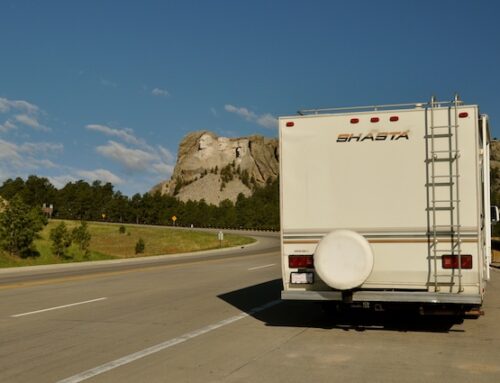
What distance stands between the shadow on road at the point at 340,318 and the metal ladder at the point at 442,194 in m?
1.57

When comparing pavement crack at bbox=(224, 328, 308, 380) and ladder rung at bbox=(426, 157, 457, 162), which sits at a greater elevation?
ladder rung at bbox=(426, 157, 457, 162)

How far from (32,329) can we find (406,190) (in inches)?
251

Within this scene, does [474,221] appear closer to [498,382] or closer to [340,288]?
[340,288]

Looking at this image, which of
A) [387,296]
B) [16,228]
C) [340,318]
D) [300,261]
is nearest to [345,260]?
[387,296]

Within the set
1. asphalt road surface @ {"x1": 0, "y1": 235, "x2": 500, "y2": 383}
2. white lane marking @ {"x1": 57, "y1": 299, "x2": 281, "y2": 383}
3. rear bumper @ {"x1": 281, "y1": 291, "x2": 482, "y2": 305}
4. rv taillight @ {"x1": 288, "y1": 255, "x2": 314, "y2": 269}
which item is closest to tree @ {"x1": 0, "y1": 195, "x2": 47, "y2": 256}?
asphalt road surface @ {"x1": 0, "y1": 235, "x2": 500, "y2": 383}

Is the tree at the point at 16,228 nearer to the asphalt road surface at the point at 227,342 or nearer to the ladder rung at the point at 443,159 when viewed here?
the asphalt road surface at the point at 227,342

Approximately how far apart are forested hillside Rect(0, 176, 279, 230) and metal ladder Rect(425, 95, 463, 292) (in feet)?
330

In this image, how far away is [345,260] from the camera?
27.8 ft

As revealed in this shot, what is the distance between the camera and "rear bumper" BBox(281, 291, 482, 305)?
8141mm

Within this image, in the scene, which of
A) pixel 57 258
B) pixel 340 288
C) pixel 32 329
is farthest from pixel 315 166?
pixel 57 258

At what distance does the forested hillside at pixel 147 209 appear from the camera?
4471 inches

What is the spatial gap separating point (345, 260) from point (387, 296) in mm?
769

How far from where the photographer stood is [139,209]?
123m

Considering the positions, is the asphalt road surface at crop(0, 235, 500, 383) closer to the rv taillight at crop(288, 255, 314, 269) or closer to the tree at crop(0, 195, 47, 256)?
the rv taillight at crop(288, 255, 314, 269)
